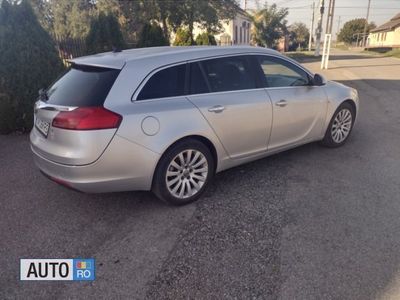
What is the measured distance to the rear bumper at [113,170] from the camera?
3.03 meters

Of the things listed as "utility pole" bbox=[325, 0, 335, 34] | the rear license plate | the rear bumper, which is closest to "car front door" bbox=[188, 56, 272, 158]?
the rear bumper

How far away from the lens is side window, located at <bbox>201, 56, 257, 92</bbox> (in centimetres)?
372

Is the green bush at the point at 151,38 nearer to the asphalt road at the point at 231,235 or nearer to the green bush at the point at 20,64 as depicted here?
the green bush at the point at 20,64

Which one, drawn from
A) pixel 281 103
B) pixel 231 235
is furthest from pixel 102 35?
pixel 231 235

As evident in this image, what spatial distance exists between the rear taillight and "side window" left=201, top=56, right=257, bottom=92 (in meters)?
1.25

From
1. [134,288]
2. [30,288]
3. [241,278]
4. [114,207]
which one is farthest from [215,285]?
[114,207]

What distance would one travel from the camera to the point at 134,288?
2.48m

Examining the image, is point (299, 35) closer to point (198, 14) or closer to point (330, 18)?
point (198, 14)

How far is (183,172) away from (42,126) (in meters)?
1.54

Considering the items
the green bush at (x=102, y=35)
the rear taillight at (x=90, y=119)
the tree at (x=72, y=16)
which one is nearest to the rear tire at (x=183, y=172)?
the rear taillight at (x=90, y=119)

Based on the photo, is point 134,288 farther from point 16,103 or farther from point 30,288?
point 16,103

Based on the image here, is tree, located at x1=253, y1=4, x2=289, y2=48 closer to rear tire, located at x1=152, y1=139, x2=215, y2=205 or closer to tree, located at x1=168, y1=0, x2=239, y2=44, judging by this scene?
tree, located at x1=168, y1=0, x2=239, y2=44

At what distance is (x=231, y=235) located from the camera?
10.1ft

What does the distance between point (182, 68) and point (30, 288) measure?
2473 mm
